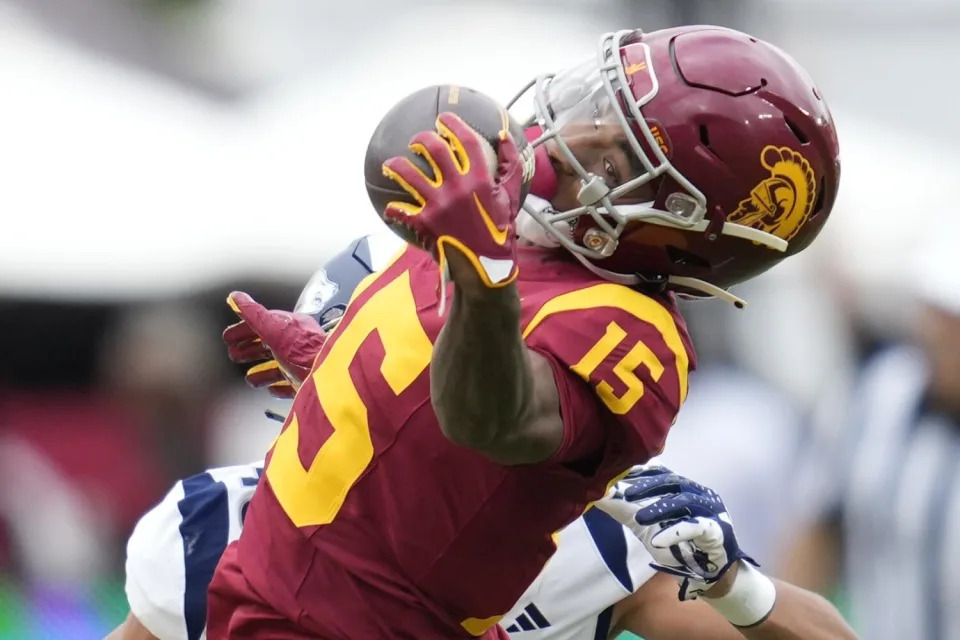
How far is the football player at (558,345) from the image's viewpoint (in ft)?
5.70

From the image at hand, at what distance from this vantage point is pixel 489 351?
4.96 feet

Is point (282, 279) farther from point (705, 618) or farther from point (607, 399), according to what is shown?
point (607, 399)

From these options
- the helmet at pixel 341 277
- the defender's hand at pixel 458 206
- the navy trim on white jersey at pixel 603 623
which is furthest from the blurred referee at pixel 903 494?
the defender's hand at pixel 458 206

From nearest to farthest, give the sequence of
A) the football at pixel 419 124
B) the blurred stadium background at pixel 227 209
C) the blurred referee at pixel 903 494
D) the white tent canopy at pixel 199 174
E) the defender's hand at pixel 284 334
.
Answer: the football at pixel 419 124 → the defender's hand at pixel 284 334 → the blurred referee at pixel 903 494 → the blurred stadium background at pixel 227 209 → the white tent canopy at pixel 199 174

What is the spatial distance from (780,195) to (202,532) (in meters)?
1.35

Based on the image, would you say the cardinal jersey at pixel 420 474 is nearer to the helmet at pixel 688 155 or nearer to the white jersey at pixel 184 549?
the helmet at pixel 688 155

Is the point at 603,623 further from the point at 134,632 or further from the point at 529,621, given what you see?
the point at 134,632

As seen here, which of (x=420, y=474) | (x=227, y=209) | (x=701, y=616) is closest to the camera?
(x=420, y=474)

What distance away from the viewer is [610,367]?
5.47 feet

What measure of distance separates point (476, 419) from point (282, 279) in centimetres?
343

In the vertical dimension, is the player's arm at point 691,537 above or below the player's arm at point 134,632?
above

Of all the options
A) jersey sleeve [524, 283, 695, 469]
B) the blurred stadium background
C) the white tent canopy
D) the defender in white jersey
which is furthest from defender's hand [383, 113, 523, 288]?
the white tent canopy

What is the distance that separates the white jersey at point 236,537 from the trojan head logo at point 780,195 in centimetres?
102

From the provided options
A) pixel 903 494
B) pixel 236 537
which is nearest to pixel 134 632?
pixel 236 537
